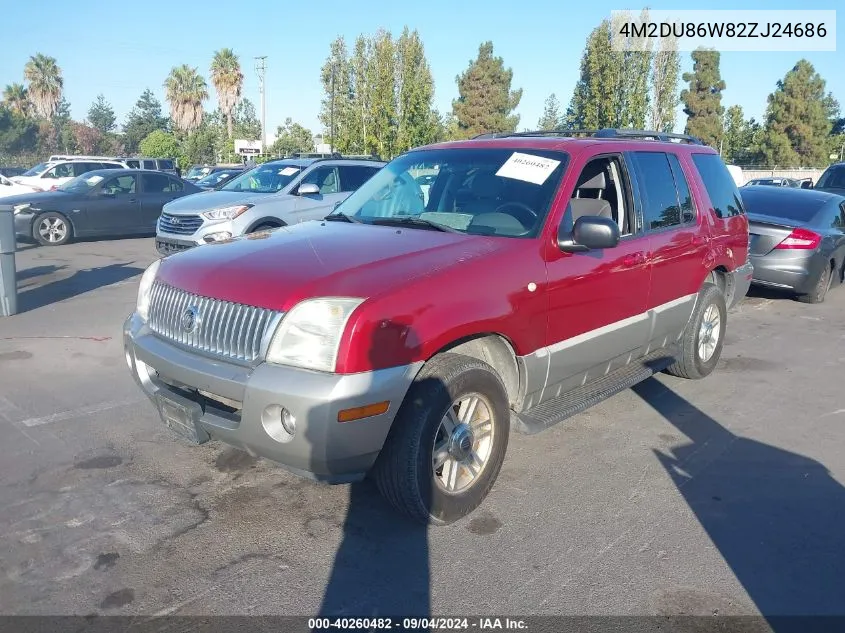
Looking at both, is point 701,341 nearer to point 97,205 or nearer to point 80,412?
point 80,412

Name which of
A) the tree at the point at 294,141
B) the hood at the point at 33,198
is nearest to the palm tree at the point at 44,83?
the tree at the point at 294,141

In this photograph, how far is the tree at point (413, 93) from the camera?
108 feet

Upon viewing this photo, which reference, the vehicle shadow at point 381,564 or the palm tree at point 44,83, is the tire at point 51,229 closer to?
the vehicle shadow at point 381,564

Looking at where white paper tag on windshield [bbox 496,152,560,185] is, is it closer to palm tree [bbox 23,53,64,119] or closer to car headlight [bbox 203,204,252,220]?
car headlight [bbox 203,204,252,220]

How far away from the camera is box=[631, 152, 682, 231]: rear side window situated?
16.5ft

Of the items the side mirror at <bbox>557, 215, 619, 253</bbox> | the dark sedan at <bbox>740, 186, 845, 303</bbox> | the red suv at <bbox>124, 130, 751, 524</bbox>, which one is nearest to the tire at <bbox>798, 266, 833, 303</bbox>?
the dark sedan at <bbox>740, 186, 845, 303</bbox>

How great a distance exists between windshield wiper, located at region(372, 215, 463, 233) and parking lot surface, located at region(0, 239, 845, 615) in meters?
1.53

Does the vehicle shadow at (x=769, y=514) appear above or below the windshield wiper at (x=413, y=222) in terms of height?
below

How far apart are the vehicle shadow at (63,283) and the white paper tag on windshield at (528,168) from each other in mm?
6678

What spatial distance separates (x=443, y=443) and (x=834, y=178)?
15.4m

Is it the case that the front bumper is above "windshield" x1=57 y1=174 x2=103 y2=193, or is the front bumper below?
below

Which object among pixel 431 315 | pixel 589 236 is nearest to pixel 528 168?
pixel 589 236

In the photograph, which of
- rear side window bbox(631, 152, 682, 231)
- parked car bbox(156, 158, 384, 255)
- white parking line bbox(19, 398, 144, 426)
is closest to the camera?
white parking line bbox(19, 398, 144, 426)

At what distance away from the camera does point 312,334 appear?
316 cm
